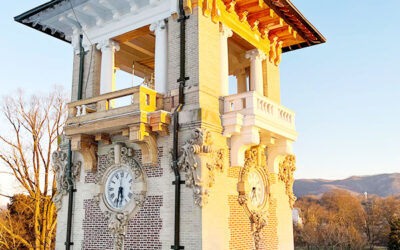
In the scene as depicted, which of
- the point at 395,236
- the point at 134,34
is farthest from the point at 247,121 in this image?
the point at 395,236

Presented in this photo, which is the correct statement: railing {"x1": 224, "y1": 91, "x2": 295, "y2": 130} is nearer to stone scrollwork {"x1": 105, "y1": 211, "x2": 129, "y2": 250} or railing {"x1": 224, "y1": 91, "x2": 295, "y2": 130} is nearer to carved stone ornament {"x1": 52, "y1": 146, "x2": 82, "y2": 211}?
stone scrollwork {"x1": 105, "y1": 211, "x2": 129, "y2": 250}

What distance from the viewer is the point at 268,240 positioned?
1436cm

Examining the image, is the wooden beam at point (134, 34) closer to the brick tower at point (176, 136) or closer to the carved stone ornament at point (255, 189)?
the brick tower at point (176, 136)

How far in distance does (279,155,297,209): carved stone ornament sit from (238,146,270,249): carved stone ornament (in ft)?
4.41

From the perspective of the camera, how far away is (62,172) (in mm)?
14891

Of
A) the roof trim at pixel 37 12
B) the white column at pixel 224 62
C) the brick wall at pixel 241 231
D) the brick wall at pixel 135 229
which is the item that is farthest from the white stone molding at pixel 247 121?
the roof trim at pixel 37 12

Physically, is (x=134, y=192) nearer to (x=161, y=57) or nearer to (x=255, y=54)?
(x=161, y=57)

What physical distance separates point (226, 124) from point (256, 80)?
3984mm

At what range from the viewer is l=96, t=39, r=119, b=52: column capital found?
1501 cm

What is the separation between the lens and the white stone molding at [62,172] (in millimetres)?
14516

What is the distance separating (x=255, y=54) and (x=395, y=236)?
49.0m

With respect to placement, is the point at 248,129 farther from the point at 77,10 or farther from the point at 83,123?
the point at 77,10

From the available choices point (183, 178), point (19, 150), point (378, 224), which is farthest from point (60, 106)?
point (378, 224)

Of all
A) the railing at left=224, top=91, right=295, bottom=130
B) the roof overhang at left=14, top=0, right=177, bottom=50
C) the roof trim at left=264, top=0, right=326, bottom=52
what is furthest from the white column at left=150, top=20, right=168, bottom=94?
the roof trim at left=264, top=0, right=326, bottom=52
